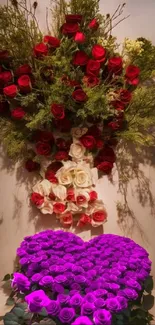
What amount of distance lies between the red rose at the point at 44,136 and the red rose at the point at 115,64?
1.40 ft

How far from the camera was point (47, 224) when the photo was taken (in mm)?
1754

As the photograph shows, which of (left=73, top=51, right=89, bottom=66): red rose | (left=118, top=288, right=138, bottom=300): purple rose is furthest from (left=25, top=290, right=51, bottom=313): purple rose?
(left=73, top=51, right=89, bottom=66): red rose

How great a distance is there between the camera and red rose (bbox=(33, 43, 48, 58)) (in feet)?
5.26

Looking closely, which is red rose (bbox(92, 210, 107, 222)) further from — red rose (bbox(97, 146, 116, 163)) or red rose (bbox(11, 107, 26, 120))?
red rose (bbox(11, 107, 26, 120))

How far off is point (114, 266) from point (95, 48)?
38.9 inches

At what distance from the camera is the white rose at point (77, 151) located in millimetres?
1677

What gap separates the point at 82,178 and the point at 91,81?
18.0 inches

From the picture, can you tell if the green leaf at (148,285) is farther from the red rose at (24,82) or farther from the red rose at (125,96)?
the red rose at (24,82)

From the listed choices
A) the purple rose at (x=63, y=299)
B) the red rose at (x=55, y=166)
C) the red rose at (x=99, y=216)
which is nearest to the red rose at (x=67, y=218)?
the red rose at (x=99, y=216)

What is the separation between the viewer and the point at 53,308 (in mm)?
1101

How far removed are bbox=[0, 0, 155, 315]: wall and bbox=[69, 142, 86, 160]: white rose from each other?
19 centimetres

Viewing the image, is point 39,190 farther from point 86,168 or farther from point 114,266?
point 114,266

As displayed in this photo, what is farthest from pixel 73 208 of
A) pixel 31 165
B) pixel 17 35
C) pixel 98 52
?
pixel 17 35

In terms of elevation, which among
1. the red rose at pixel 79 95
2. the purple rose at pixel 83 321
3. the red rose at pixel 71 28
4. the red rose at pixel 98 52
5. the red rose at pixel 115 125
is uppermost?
the red rose at pixel 71 28
